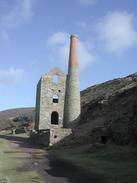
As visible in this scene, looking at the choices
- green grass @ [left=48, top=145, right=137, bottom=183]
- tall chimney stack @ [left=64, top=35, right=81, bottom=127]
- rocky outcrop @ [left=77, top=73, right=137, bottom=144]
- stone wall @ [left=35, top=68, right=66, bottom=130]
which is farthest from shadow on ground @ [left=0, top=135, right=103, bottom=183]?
tall chimney stack @ [left=64, top=35, right=81, bottom=127]

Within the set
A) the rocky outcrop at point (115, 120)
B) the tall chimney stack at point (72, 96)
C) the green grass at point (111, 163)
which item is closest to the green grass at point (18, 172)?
the green grass at point (111, 163)

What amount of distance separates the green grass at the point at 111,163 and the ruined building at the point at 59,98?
20.6m

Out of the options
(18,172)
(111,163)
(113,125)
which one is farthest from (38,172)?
(113,125)

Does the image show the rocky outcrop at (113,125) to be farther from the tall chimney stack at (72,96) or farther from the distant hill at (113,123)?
the tall chimney stack at (72,96)

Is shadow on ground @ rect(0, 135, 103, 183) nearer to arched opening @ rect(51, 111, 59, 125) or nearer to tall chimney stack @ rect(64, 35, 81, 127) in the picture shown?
tall chimney stack @ rect(64, 35, 81, 127)

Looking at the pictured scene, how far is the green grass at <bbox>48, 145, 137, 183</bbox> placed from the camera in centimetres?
1866

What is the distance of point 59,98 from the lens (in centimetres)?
5531

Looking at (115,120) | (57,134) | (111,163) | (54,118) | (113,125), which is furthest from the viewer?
(54,118)

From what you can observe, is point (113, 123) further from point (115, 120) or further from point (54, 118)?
point (54, 118)

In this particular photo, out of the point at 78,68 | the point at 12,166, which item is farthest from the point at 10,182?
the point at 78,68

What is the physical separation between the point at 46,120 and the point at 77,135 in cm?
1247

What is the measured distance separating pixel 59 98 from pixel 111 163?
31820 millimetres

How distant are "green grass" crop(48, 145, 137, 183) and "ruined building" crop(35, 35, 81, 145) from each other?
810 inches

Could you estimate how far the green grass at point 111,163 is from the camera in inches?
735
